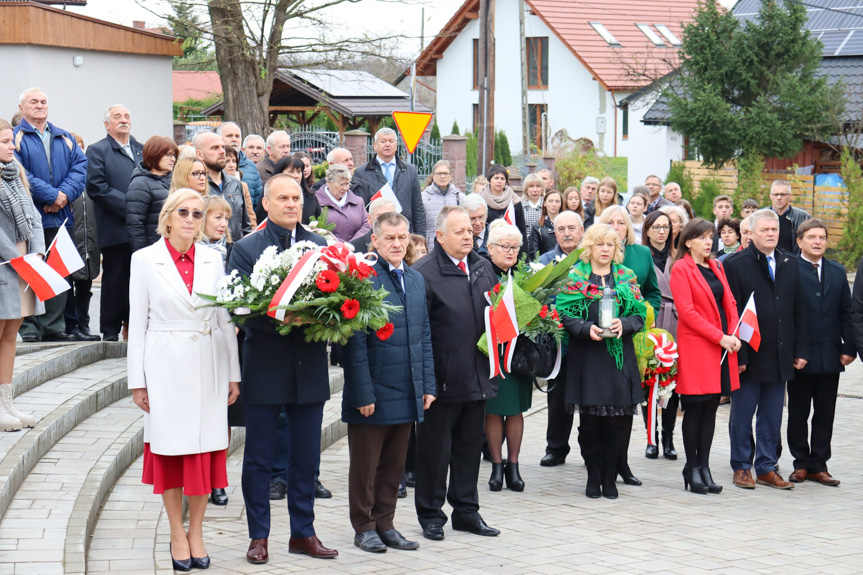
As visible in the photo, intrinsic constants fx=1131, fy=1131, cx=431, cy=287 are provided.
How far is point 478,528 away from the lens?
7.16 m

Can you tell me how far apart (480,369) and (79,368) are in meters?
3.81

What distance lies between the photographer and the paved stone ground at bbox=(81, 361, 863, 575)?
6398mm

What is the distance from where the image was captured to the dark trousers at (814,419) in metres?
8.99

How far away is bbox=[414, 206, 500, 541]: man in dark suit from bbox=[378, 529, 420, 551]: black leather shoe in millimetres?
258

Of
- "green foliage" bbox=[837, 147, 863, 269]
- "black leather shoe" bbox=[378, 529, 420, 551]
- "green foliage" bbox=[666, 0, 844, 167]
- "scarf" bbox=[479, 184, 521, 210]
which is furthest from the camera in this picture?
"green foliage" bbox=[666, 0, 844, 167]

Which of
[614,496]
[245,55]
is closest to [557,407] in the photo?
[614,496]

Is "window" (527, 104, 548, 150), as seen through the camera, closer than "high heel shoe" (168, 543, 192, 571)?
No

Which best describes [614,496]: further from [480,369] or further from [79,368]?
[79,368]

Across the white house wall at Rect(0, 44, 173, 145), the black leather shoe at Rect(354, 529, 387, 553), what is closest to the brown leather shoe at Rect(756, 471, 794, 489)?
the black leather shoe at Rect(354, 529, 387, 553)

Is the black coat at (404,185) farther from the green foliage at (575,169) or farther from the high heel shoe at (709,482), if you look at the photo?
the green foliage at (575,169)

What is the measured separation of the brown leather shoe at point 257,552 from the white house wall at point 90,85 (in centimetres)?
1300

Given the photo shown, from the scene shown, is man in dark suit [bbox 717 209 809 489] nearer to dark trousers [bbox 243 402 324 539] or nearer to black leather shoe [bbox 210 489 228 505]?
dark trousers [bbox 243 402 324 539]

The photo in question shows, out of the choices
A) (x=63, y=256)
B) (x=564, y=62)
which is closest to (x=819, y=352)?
(x=63, y=256)

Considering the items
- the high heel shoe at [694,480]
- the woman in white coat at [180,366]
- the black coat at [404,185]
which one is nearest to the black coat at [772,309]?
the high heel shoe at [694,480]
